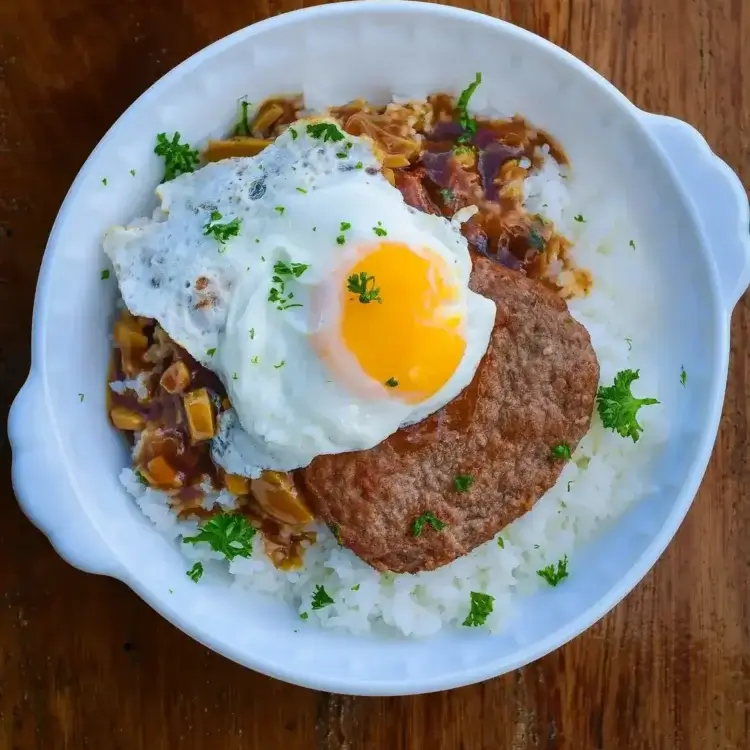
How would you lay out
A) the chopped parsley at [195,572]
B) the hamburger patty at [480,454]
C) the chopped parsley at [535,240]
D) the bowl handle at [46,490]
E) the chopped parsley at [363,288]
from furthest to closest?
the chopped parsley at [535,240]
the chopped parsley at [195,572]
the hamburger patty at [480,454]
the bowl handle at [46,490]
the chopped parsley at [363,288]

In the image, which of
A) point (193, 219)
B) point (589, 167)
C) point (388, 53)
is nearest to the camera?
point (193, 219)

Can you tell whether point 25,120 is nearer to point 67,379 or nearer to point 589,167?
point 67,379

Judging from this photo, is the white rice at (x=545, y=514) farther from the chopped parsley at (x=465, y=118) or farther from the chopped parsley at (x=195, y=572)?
the chopped parsley at (x=465, y=118)

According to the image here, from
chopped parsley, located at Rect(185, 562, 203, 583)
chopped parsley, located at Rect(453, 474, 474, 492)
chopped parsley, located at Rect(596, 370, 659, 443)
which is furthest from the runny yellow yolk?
chopped parsley, located at Rect(185, 562, 203, 583)

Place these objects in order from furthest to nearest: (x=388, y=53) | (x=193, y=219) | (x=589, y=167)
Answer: (x=589, y=167)
(x=388, y=53)
(x=193, y=219)

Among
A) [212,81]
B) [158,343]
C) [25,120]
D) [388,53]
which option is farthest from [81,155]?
[388,53]

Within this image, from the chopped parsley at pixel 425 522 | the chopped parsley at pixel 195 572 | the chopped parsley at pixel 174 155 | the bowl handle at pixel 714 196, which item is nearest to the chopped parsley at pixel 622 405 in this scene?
the bowl handle at pixel 714 196
